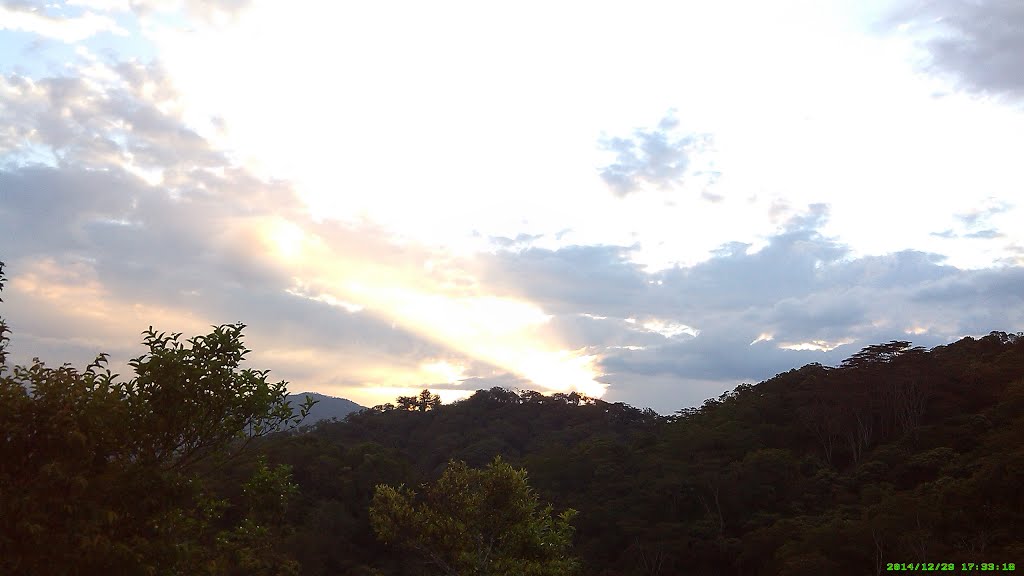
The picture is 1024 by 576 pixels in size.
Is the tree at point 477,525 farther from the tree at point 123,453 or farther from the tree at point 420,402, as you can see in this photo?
the tree at point 420,402

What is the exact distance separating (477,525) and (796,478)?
141ft

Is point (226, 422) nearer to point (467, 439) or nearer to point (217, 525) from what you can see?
point (217, 525)

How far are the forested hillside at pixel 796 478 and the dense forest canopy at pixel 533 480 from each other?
169 mm

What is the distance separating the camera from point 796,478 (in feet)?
173

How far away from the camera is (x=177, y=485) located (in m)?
8.29

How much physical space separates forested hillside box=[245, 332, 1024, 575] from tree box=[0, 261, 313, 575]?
30292 mm

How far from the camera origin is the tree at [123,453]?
7297 mm

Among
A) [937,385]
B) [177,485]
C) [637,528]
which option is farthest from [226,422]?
[937,385]
